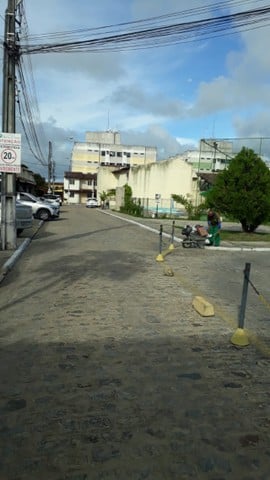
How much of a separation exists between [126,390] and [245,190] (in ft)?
55.1

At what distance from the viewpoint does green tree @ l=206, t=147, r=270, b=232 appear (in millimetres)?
20031

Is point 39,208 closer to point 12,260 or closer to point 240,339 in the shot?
point 12,260

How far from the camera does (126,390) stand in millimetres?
4477

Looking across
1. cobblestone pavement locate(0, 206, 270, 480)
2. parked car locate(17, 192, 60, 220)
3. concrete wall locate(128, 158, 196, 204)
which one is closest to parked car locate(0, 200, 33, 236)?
cobblestone pavement locate(0, 206, 270, 480)

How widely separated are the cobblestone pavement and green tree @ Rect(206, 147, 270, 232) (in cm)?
1155

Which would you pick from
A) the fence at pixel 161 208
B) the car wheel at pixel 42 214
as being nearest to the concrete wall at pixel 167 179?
the fence at pixel 161 208

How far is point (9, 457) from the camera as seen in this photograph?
338cm

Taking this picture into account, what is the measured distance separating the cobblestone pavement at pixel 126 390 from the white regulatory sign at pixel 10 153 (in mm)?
5857

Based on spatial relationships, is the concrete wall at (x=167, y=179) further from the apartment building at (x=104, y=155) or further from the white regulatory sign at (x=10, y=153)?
the apartment building at (x=104, y=155)

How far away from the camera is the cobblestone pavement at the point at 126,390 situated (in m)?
3.33

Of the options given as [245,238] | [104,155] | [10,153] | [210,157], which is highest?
[104,155]

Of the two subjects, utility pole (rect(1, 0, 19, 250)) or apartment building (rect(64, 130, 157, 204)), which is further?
apartment building (rect(64, 130, 157, 204))

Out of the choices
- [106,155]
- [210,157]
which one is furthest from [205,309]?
[106,155]

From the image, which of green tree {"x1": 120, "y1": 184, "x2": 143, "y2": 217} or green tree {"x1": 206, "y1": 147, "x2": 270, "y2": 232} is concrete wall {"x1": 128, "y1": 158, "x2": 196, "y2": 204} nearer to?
green tree {"x1": 120, "y1": 184, "x2": 143, "y2": 217}
